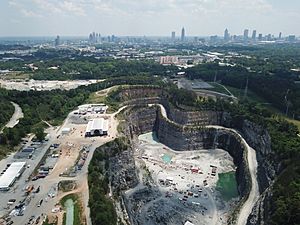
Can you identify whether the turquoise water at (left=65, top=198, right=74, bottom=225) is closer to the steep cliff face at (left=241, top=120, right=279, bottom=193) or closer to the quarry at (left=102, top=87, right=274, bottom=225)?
the quarry at (left=102, top=87, right=274, bottom=225)

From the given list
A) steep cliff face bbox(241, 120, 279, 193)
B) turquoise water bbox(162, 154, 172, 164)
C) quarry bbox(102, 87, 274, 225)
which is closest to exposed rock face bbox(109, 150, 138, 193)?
quarry bbox(102, 87, 274, 225)

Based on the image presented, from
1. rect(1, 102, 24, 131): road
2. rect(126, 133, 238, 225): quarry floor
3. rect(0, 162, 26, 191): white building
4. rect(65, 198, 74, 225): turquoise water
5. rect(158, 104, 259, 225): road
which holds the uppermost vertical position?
rect(0, 162, 26, 191): white building

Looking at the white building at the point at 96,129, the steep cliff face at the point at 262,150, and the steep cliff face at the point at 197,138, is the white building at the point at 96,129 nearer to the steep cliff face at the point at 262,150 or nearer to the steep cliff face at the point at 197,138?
the steep cliff face at the point at 197,138

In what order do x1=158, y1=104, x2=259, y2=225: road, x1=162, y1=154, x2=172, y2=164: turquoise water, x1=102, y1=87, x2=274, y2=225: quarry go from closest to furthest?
1. x1=158, y1=104, x2=259, y2=225: road
2. x1=102, y1=87, x2=274, y2=225: quarry
3. x1=162, y1=154, x2=172, y2=164: turquoise water

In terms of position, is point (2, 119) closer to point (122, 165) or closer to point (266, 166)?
point (122, 165)

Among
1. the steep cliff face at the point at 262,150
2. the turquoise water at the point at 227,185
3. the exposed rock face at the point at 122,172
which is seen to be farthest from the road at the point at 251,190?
the exposed rock face at the point at 122,172

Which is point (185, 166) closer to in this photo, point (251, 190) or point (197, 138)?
point (197, 138)

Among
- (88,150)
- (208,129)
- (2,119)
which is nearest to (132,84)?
(208,129)
